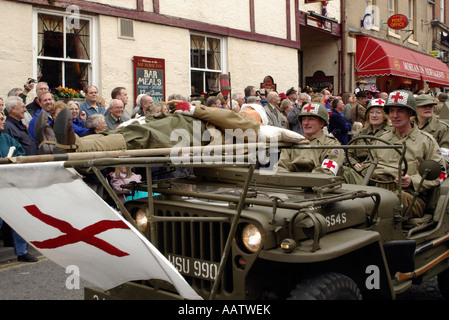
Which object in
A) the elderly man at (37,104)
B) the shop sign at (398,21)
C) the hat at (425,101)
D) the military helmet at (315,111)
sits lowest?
the military helmet at (315,111)

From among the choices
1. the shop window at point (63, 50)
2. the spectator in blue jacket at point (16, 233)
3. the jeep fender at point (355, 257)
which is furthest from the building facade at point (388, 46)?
the jeep fender at point (355, 257)

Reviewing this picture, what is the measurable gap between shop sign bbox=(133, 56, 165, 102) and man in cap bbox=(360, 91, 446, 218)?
690cm

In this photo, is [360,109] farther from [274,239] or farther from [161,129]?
[274,239]

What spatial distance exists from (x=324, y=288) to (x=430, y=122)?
4.68m

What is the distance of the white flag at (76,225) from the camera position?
2.66m

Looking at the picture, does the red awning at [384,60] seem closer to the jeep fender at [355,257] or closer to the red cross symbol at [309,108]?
the red cross symbol at [309,108]

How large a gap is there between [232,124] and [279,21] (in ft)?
40.1

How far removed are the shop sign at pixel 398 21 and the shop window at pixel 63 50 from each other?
1451 centimetres

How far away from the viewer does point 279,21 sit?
15.6 m

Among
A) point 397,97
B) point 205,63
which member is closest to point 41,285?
point 397,97

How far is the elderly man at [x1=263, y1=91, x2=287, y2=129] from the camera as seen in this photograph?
990cm

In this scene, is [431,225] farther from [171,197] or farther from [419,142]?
[171,197]

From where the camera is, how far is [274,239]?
3.01 meters

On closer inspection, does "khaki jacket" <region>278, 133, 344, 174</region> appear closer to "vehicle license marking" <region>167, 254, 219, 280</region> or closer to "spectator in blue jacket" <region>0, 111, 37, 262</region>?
"vehicle license marking" <region>167, 254, 219, 280</region>
